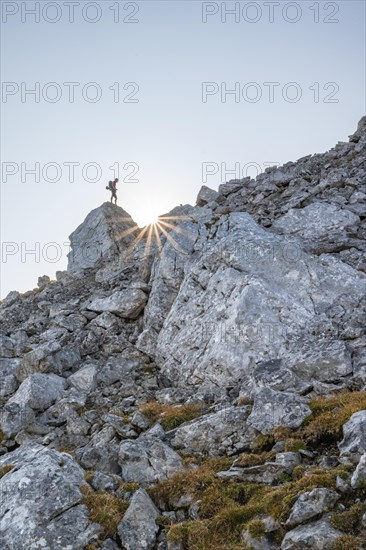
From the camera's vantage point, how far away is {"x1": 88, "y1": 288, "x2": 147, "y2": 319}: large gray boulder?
3338cm

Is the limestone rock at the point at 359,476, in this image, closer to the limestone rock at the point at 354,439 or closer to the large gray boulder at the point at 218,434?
the limestone rock at the point at 354,439

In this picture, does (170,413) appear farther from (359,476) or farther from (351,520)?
(351,520)

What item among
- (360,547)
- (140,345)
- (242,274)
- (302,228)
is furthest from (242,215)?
(360,547)

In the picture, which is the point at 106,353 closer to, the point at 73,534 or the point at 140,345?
the point at 140,345

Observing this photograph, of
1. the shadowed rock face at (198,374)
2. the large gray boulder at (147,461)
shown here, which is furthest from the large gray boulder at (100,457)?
the large gray boulder at (147,461)

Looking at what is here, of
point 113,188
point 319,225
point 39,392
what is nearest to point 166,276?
point 319,225

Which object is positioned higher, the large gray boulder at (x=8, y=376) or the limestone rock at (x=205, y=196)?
the limestone rock at (x=205, y=196)

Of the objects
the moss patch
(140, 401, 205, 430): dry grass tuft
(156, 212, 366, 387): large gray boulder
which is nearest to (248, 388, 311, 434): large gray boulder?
(156, 212, 366, 387): large gray boulder

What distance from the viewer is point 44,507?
48.2 ft

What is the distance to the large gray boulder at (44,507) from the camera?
1394 cm

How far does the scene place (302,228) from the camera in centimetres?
3303

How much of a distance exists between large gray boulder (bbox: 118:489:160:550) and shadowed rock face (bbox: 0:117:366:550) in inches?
2.4

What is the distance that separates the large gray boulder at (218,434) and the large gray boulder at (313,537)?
604cm

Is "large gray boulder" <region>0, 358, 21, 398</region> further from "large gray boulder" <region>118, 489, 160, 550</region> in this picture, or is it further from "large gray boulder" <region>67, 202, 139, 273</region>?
"large gray boulder" <region>67, 202, 139, 273</region>
